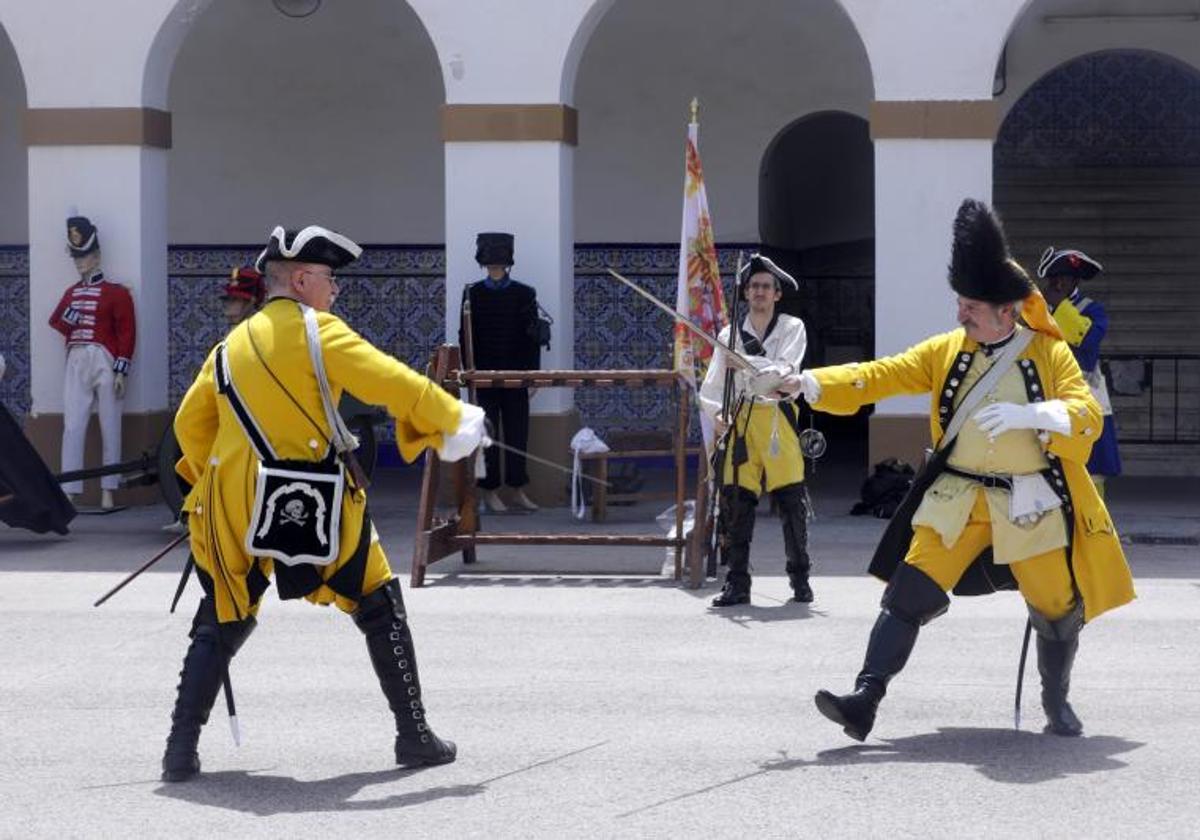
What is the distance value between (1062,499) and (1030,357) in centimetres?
49

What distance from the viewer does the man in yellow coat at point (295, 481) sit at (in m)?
6.97

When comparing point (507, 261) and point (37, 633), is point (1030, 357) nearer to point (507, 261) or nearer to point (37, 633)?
point (37, 633)

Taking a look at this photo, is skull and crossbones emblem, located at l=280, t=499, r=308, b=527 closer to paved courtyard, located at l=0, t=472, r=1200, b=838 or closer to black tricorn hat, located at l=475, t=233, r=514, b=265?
paved courtyard, located at l=0, t=472, r=1200, b=838

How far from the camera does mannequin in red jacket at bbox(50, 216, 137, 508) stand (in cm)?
1463

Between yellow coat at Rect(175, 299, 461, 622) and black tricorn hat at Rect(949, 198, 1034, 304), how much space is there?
5.84 ft

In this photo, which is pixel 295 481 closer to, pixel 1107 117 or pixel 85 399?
pixel 85 399

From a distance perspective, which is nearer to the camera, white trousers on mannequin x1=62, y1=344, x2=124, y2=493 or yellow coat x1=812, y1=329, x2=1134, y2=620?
yellow coat x1=812, y1=329, x2=1134, y2=620

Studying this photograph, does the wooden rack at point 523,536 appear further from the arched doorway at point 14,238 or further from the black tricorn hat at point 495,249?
the arched doorway at point 14,238

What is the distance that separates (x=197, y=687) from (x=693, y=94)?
11357mm

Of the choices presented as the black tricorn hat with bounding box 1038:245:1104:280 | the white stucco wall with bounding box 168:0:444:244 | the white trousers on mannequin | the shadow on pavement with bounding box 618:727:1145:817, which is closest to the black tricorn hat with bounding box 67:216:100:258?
the white trousers on mannequin

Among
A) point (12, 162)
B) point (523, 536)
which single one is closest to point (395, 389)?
point (523, 536)

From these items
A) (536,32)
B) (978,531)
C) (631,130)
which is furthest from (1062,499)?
(631,130)

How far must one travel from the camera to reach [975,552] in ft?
24.8

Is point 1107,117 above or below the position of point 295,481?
above
